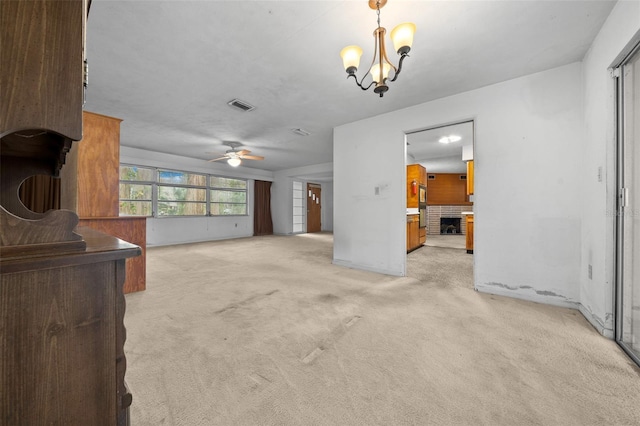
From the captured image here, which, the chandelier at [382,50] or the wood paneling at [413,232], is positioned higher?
the chandelier at [382,50]

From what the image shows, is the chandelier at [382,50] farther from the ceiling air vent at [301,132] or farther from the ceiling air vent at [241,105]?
the ceiling air vent at [301,132]

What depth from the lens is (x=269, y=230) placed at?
9484 millimetres

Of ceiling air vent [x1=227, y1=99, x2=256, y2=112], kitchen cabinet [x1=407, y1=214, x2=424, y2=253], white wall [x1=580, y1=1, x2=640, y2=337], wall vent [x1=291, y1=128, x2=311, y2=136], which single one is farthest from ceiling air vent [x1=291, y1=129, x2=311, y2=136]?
white wall [x1=580, y1=1, x2=640, y2=337]

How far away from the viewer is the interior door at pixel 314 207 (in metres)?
10.5

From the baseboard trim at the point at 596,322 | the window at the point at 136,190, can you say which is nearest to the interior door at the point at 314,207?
the window at the point at 136,190

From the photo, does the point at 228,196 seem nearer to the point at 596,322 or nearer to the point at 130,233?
the point at 130,233

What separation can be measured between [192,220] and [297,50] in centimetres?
643

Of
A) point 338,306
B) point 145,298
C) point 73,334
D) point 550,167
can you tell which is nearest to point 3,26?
point 73,334

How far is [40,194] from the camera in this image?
206cm

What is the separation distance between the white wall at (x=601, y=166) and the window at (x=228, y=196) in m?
8.25

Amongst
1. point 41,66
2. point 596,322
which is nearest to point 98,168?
point 41,66

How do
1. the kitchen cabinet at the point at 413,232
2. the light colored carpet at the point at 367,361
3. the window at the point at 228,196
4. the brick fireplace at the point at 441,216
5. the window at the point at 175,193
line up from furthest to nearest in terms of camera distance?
the brick fireplace at the point at 441,216, the window at the point at 228,196, the window at the point at 175,193, the kitchen cabinet at the point at 413,232, the light colored carpet at the point at 367,361

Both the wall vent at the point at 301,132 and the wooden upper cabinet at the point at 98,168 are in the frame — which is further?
the wall vent at the point at 301,132

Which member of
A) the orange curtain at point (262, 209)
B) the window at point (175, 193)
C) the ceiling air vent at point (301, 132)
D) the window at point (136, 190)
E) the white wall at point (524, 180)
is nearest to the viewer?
the white wall at point (524, 180)
